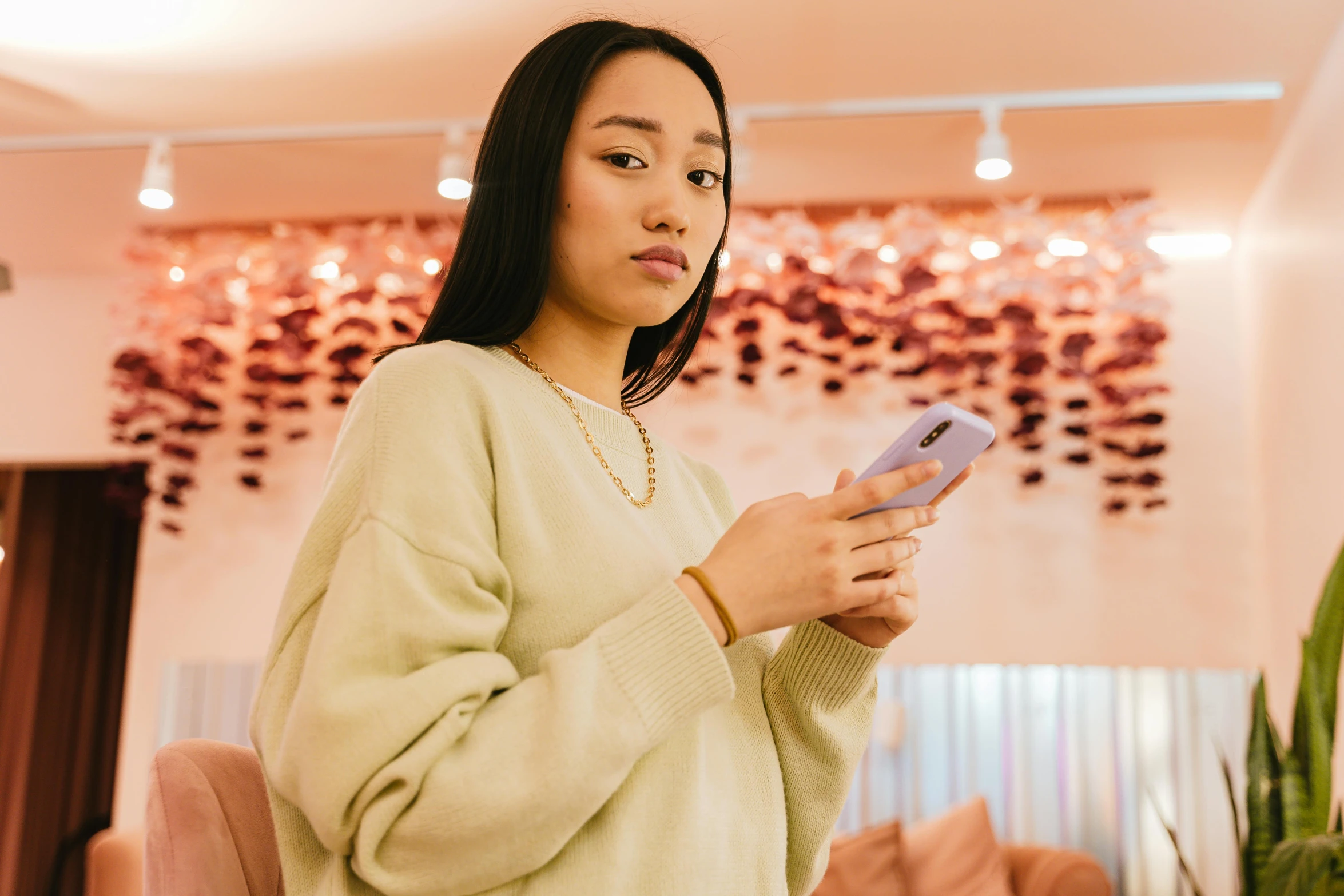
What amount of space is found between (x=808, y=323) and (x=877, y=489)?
2895 mm

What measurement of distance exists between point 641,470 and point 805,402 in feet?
9.29

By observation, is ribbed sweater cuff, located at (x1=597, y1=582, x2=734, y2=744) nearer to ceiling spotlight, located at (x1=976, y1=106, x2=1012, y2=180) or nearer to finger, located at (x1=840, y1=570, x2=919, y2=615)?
finger, located at (x1=840, y1=570, x2=919, y2=615)

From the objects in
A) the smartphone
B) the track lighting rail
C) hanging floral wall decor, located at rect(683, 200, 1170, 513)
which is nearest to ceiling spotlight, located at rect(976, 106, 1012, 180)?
the track lighting rail

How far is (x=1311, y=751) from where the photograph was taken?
2.16 metres

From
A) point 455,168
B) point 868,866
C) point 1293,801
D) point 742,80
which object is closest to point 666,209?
point 1293,801

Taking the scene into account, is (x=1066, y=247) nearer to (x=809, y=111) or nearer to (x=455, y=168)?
(x=809, y=111)

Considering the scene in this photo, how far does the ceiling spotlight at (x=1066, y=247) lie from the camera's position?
352 centimetres

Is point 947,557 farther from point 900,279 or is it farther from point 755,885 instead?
point 755,885

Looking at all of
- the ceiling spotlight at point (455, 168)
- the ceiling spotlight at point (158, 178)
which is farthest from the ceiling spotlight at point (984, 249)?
the ceiling spotlight at point (158, 178)

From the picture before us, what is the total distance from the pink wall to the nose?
227 centimetres

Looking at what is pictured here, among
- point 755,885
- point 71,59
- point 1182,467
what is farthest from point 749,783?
point 1182,467

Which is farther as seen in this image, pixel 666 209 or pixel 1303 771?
pixel 1303 771

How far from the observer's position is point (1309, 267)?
9.74 ft

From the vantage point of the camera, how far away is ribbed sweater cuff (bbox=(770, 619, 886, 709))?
930 millimetres
